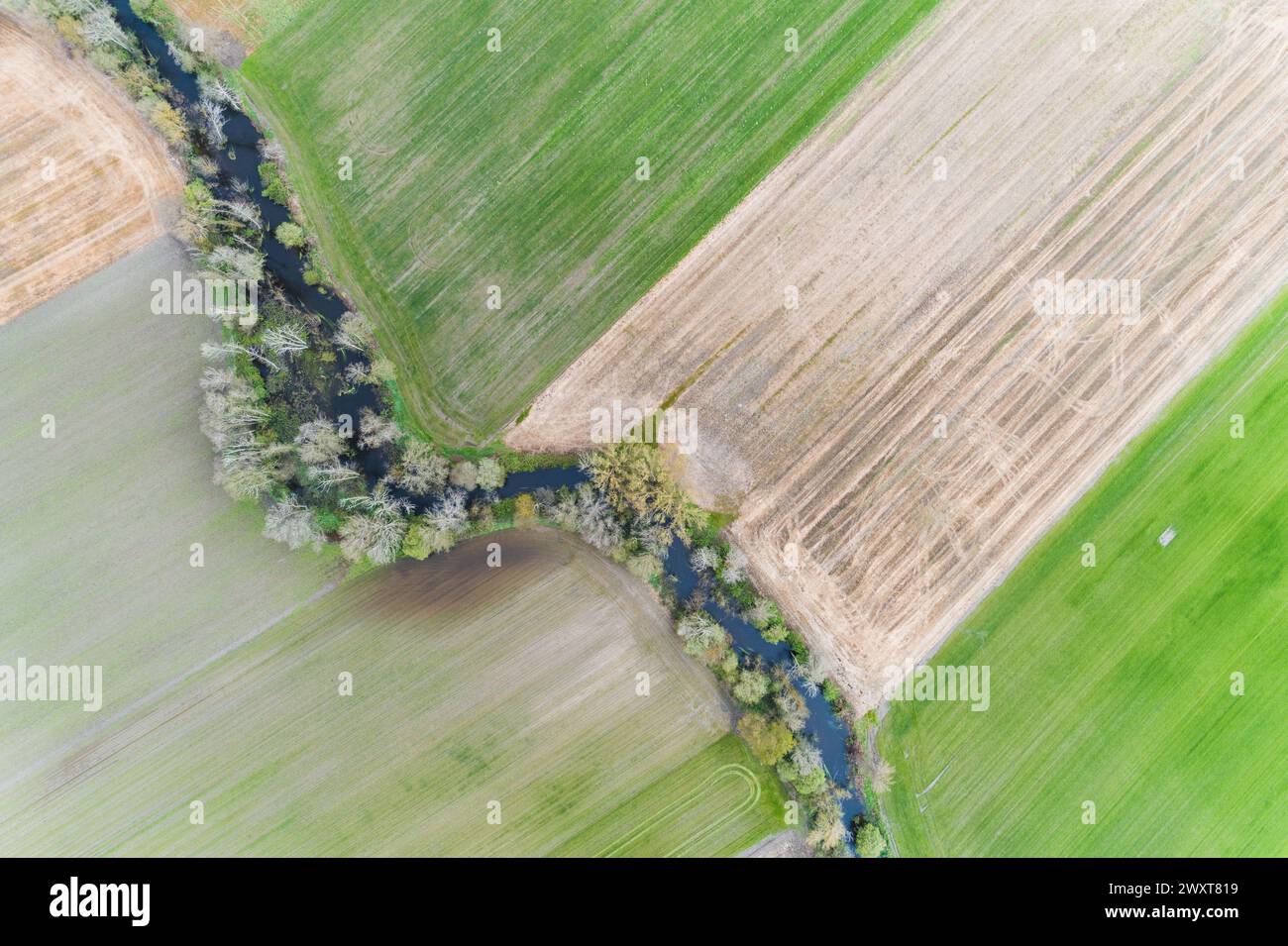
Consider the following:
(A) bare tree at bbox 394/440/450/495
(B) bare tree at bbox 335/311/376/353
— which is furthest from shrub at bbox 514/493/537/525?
(B) bare tree at bbox 335/311/376/353

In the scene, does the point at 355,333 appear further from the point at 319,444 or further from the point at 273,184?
the point at 273,184

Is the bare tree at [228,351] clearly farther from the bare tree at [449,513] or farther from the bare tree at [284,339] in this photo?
the bare tree at [449,513]

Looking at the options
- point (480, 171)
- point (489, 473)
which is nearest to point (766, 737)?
point (489, 473)

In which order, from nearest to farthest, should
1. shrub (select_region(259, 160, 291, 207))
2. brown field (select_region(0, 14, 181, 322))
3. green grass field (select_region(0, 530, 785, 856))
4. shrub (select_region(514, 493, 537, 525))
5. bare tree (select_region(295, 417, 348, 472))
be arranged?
bare tree (select_region(295, 417, 348, 472))
green grass field (select_region(0, 530, 785, 856))
shrub (select_region(514, 493, 537, 525))
brown field (select_region(0, 14, 181, 322))
shrub (select_region(259, 160, 291, 207))

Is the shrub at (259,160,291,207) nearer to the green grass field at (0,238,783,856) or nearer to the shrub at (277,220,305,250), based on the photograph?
the shrub at (277,220,305,250)

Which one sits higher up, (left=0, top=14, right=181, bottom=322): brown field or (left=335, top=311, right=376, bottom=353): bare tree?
(left=0, top=14, right=181, bottom=322): brown field

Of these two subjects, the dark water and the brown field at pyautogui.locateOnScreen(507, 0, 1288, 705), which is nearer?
the dark water

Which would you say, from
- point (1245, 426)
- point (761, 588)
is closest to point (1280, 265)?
point (1245, 426)
